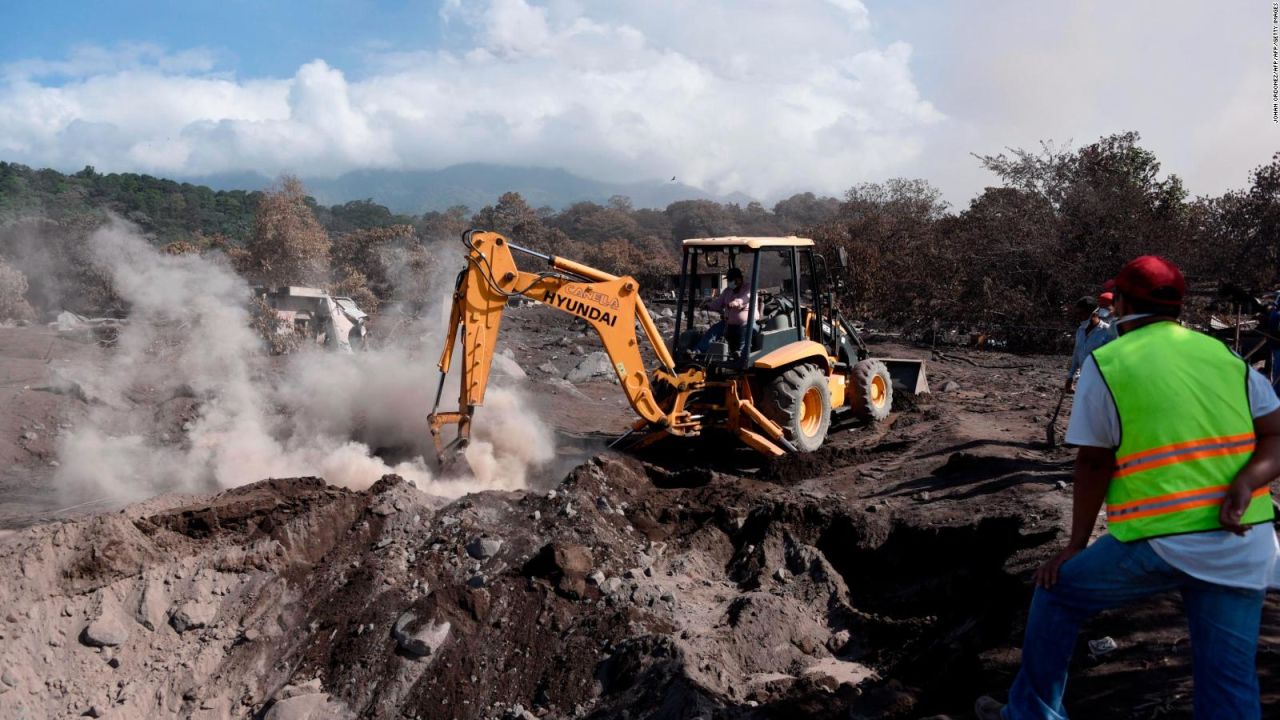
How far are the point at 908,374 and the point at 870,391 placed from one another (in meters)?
2.21

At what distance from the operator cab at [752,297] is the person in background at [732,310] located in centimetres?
1

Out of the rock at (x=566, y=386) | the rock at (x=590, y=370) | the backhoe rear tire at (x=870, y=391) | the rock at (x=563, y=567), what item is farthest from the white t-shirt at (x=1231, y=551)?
the rock at (x=590, y=370)

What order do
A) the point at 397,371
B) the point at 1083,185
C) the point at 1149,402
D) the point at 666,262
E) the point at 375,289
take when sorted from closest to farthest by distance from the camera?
1. the point at 1149,402
2. the point at 397,371
3. the point at 1083,185
4. the point at 375,289
5. the point at 666,262

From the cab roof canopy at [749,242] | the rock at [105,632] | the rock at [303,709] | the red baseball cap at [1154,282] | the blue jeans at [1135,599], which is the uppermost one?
the cab roof canopy at [749,242]

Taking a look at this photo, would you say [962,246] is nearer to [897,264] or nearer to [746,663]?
[897,264]

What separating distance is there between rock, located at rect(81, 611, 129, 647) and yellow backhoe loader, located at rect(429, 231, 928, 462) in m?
2.99

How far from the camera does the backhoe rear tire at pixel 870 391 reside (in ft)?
36.7

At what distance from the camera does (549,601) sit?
555 cm

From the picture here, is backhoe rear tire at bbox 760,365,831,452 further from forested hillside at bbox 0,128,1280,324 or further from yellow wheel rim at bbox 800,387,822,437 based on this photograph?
forested hillside at bbox 0,128,1280,324

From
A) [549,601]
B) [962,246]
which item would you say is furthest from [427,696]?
[962,246]

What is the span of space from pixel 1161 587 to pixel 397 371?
8.81m

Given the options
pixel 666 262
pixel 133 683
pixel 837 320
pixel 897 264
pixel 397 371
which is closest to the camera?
pixel 133 683

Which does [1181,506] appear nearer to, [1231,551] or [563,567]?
[1231,551]

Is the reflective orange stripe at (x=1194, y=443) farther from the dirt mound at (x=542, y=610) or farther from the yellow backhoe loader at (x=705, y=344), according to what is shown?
the yellow backhoe loader at (x=705, y=344)
